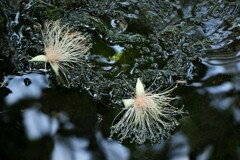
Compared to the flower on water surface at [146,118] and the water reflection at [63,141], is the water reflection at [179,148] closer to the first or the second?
the flower on water surface at [146,118]

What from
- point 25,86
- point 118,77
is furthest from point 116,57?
point 25,86

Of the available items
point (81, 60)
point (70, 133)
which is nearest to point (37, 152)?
point (70, 133)

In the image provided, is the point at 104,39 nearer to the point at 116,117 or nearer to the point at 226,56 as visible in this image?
the point at 116,117

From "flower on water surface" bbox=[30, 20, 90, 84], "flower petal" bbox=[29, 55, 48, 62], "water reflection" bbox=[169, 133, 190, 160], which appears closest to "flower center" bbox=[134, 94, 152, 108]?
"water reflection" bbox=[169, 133, 190, 160]

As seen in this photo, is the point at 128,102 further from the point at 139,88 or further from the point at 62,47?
the point at 62,47

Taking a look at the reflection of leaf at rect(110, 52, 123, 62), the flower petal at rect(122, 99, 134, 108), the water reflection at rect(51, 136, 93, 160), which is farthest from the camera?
the reflection of leaf at rect(110, 52, 123, 62)

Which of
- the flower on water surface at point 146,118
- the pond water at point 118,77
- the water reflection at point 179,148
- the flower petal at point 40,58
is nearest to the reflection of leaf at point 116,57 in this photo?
the pond water at point 118,77

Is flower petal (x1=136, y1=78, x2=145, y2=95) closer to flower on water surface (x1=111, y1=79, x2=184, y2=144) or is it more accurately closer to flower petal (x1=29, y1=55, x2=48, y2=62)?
flower on water surface (x1=111, y1=79, x2=184, y2=144)
